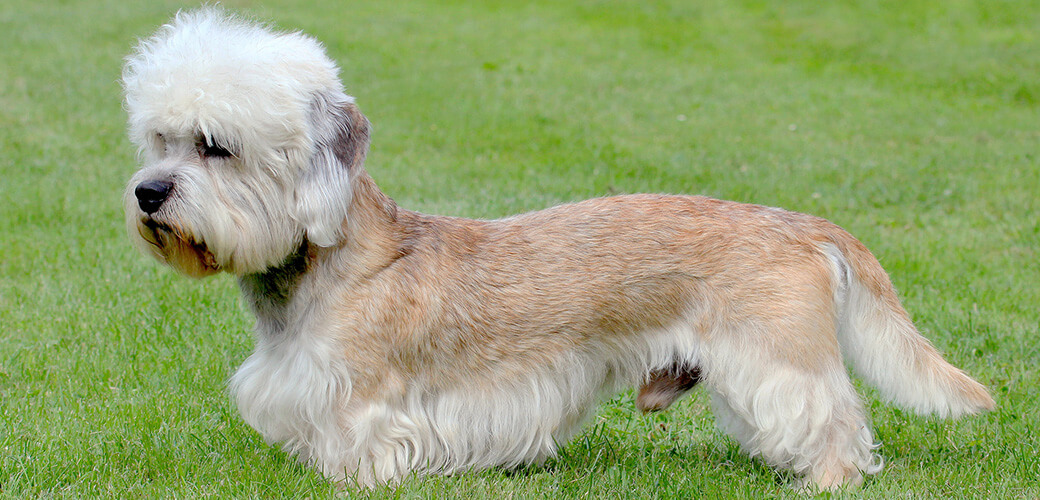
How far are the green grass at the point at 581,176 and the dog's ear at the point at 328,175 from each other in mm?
1049

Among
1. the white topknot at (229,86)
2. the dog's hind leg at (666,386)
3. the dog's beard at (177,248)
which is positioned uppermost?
the white topknot at (229,86)

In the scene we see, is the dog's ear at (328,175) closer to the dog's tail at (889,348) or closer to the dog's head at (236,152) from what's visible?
the dog's head at (236,152)

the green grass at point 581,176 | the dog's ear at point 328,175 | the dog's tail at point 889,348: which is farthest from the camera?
the green grass at point 581,176

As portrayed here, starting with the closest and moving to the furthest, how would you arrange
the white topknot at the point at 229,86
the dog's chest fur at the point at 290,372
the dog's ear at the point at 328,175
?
the white topknot at the point at 229,86 → the dog's ear at the point at 328,175 → the dog's chest fur at the point at 290,372

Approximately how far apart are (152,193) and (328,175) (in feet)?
1.91

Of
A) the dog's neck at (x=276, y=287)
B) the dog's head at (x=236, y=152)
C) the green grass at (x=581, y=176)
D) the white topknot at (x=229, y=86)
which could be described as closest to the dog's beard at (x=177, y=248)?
the dog's head at (x=236, y=152)

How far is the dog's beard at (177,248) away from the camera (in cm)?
343

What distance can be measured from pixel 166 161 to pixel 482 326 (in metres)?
1.30

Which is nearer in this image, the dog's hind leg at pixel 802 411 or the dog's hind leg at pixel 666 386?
the dog's hind leg at pixel 802 411

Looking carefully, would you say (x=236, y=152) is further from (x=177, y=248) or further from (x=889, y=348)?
(x=889, y=348)

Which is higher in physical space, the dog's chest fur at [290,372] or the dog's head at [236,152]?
the dog's head at [236,152]

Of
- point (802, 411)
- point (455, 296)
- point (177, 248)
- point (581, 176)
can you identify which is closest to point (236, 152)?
point (177, 248)

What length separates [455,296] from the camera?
152 inches

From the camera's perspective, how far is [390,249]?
3811 mm
